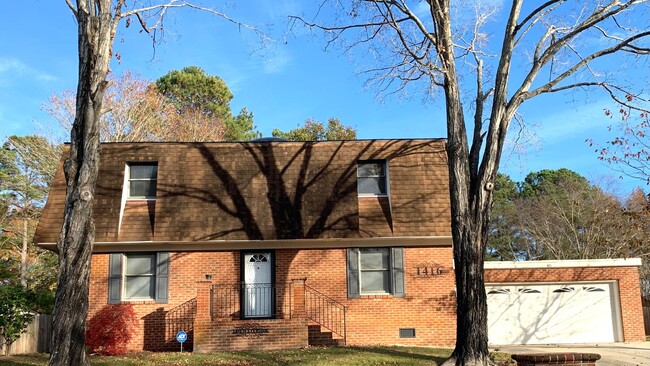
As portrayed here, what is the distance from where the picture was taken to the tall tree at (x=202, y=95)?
141 feet

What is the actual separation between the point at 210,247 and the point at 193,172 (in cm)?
233

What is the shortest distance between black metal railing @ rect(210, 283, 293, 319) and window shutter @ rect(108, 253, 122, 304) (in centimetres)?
266

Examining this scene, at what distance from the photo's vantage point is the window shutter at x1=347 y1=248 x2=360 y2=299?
17188mm

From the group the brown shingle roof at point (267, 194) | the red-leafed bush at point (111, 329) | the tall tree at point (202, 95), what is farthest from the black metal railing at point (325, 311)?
the tall tree at point (202, 95)

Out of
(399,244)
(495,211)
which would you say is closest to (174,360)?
(399,244)

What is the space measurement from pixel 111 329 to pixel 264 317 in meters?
4.12

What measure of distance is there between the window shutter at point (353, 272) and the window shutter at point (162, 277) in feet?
17.0

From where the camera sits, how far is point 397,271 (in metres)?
17.3

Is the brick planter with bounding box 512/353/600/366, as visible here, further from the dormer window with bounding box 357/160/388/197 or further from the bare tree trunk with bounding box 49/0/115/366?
the dormer window with bounding box 357/160/388/197

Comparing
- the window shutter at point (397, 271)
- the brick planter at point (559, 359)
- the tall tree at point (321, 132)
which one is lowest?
the brick planter at point (559, 359)

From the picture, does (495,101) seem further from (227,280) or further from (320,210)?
(227,280)

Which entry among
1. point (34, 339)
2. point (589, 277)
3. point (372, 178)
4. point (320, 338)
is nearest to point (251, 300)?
point (320, 338)

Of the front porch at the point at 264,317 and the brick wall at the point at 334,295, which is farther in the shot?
the brick wall at the point at 334,295

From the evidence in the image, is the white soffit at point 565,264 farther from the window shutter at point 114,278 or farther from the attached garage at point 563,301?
the window shutter at point 114,278
